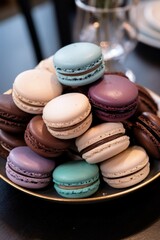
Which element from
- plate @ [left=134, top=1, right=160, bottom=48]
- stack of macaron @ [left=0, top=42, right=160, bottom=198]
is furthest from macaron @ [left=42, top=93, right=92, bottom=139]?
plate @ [left=134, top=1, right=160, bottom=48]

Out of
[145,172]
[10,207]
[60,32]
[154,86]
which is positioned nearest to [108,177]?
[145,172]

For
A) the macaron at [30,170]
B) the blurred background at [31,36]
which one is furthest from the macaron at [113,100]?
the blurred background at [31,36]

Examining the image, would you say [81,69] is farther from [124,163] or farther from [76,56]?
[124,163]

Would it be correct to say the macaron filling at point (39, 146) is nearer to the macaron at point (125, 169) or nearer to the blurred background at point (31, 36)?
the macaron at point (125, 169)

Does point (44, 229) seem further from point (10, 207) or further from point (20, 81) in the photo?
point (20, 81)

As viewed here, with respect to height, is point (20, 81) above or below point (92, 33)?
above
